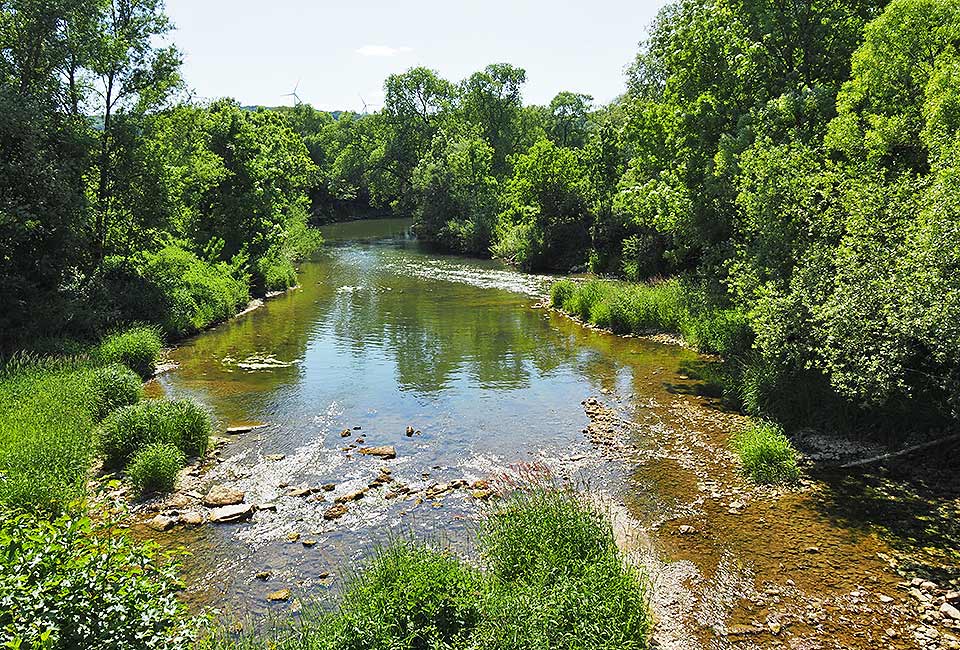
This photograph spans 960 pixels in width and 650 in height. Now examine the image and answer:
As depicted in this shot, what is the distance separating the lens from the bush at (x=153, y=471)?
13.6m

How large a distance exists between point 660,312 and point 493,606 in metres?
21.9

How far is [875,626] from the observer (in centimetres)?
904

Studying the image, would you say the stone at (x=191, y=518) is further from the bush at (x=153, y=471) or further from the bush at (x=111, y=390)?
the bush at (x=111, y=390)

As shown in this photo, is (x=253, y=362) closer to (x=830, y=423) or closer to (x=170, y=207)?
(x=170, y=207)

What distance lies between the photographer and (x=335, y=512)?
12867 millimetres

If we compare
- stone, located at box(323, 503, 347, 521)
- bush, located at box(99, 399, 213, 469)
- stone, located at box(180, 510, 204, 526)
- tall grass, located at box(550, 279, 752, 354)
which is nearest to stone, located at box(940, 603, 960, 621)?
stone, located at box(323, 503, 347, 521)

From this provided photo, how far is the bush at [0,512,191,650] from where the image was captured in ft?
16.8

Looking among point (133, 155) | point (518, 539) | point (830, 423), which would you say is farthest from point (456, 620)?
point (133, 155)

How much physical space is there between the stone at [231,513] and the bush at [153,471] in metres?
1.67

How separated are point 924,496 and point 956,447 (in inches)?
88.1

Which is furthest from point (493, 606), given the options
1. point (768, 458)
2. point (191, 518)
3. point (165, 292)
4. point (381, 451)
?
point (165, 292)

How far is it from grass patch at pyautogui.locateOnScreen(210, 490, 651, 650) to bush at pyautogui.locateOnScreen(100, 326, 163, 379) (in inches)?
640

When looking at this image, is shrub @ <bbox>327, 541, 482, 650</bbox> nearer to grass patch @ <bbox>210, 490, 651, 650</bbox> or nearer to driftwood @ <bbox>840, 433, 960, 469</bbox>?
grass patch @ <bbox>210, 490, 651, 650</bbox>

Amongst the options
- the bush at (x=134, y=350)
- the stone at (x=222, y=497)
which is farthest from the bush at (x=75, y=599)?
the bush at (x=134, y=350)
